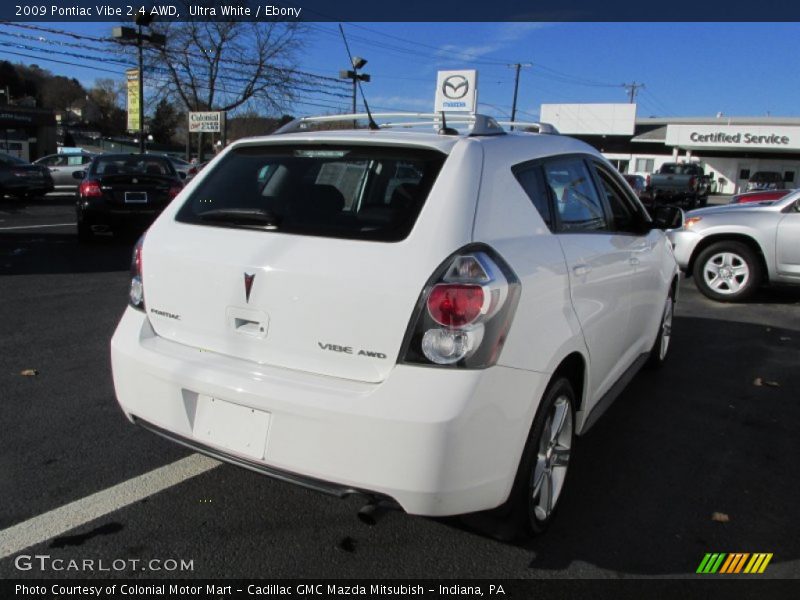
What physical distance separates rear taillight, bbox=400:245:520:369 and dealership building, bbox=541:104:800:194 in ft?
172

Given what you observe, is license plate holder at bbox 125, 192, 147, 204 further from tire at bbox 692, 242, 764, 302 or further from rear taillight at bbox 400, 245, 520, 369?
rear taillight at bbox 400, 245, 520, 369

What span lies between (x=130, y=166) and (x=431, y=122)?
948 centimetres

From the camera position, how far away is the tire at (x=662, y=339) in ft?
16.3

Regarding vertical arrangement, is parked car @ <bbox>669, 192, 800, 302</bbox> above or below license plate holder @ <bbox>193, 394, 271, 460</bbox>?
above

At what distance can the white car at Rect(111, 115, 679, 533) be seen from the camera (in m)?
2.20

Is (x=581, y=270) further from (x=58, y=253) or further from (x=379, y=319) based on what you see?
(x=58, y=253)

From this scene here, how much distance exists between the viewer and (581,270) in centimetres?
291

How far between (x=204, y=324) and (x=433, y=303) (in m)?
0.96

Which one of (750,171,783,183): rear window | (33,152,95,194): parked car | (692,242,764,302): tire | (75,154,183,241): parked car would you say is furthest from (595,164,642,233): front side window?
(750,171,783,183): rear window

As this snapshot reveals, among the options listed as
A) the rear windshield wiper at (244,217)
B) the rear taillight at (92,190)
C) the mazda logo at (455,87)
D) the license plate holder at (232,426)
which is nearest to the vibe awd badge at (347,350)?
the license plate holder at (232,426)

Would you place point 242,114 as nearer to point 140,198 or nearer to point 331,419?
point 140,198

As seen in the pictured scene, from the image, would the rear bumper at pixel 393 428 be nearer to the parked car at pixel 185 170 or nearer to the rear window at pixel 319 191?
the rear window at pixel 319 191

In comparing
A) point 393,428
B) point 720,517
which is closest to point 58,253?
point 393,428

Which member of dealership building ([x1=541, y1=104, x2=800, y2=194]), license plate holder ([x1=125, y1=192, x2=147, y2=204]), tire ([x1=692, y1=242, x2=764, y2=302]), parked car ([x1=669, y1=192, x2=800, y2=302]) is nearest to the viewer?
parked car ([x1=669, y1=192, x2=800, y2=302])
